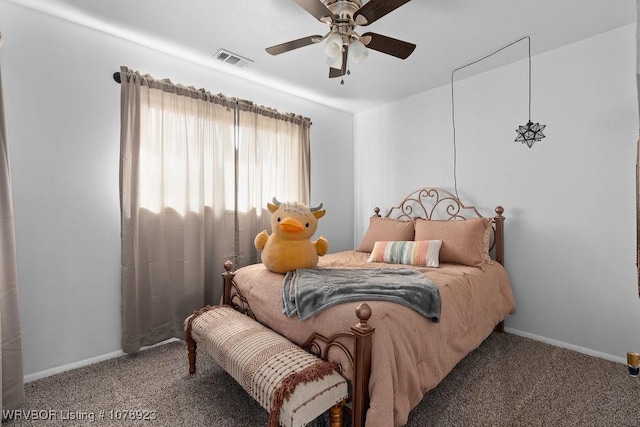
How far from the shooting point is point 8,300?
5.65 feet

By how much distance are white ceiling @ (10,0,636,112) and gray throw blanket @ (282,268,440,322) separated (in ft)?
5.87

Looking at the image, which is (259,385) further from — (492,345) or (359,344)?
(492,345)

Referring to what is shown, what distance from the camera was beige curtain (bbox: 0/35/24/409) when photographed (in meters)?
1.69

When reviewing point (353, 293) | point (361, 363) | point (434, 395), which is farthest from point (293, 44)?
point (434, 395)

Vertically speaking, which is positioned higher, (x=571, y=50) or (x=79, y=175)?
(x=571, y=50)

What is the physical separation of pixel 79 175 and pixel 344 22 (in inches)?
83.5

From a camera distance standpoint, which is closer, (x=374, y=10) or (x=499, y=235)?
(x=374, y=10)

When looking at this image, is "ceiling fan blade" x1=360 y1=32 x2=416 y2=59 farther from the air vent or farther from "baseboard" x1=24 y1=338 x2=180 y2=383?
"baseboard" x1=24 y1=338 x2=180 y2=383

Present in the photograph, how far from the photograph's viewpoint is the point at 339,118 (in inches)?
162

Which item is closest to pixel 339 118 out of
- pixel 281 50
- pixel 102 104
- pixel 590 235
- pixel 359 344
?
pixel 281 50

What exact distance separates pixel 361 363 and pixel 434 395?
2.87 feet

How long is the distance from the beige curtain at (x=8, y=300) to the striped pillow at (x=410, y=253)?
2.50m

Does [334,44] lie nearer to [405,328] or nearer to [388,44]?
[388,44]

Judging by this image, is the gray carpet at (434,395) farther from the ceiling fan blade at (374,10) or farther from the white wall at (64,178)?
the ceiling fan blade at (374,10)
